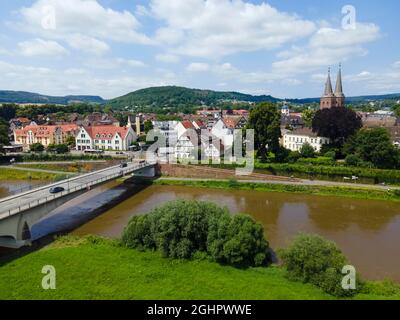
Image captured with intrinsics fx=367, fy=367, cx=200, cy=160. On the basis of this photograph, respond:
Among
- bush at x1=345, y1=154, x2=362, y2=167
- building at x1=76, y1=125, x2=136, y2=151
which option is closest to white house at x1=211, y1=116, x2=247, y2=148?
building at x1=76, y1=125, x2=136, y2=151

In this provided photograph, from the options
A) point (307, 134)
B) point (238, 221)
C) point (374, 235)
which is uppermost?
point (307, 134)

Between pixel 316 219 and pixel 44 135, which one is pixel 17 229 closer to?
pixel 316 219

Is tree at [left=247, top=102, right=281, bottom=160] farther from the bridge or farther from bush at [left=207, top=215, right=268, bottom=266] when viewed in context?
bush at [left=207, top=215, right=268, bottom=266]

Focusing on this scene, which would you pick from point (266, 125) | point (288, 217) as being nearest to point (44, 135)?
point (266, 125)

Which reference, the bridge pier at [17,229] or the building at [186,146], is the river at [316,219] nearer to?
the bridge pier at [17,229]
